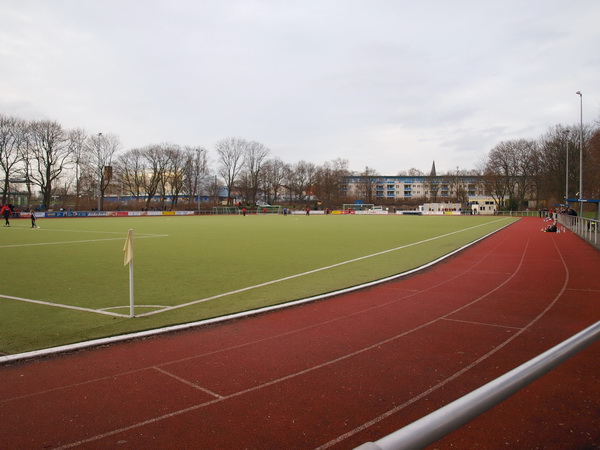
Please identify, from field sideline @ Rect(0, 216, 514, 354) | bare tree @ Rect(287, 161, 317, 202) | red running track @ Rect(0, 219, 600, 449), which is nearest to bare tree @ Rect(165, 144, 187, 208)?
bare tree @ Rect(287, 161, 317, 202)

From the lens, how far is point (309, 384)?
4.63 metres

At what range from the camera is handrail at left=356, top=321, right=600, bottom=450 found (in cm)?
124

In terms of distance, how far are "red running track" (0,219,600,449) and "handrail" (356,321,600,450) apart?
209 cm

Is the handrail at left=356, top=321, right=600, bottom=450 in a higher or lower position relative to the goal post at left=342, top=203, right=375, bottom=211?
lower

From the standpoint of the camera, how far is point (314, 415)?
3.94m

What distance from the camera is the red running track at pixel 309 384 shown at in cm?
362

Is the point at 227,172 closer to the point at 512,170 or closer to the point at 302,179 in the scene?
the point at 302,179

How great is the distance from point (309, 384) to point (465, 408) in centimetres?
344

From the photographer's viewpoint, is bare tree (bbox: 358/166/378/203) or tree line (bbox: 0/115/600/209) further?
bare tree (bbox: 358/166/378/203)

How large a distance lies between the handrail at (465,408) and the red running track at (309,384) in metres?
2.09

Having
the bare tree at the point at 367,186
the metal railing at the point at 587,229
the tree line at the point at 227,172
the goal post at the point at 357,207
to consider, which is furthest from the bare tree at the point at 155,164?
the metal railing at the point at 587,229

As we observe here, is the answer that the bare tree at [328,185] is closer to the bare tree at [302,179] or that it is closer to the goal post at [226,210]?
the bare tree at [302,179]

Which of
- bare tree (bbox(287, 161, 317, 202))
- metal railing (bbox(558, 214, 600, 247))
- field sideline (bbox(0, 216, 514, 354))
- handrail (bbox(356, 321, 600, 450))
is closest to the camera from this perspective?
handrail (bbox(356, 321, 600, 450))

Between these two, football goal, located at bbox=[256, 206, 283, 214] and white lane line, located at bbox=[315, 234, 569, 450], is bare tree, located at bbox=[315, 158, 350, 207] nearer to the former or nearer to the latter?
football goal, located at bbox=[256, 206, 283, 214]
